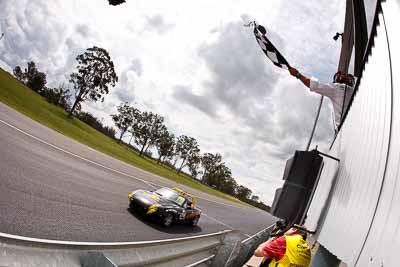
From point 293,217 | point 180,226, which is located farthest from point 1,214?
point 180,226

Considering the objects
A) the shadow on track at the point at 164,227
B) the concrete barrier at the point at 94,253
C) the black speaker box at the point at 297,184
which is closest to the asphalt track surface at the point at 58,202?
the shadow on track at the point at 164,227

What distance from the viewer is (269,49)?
19.8ft

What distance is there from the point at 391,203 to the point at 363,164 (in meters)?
1.02

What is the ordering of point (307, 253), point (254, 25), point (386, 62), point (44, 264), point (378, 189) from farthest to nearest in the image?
point (254, 25)
point (307, 253)
point (44, 264)
point (386, 62)
point (378, 189)

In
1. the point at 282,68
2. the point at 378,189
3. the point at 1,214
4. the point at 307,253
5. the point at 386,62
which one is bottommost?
the point at 1,214

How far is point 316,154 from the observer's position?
4.30 meters

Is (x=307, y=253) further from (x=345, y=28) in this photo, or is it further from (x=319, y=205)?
(x=345, y=28)

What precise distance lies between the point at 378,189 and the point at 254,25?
4306 mm

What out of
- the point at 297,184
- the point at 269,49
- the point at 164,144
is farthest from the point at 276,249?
the point at 164,144

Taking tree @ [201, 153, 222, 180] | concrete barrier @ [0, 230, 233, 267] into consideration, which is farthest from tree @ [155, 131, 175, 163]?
concrete barrier @ [0, 230, 233, 267]

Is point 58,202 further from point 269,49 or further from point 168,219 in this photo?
point 269,49

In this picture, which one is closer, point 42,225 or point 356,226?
point 356,226

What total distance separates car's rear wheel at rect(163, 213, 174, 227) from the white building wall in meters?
9.43

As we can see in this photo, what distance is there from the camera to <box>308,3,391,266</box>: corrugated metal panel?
236 cm
